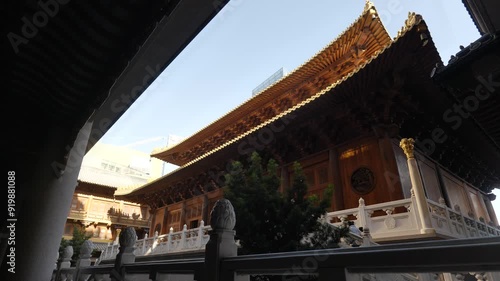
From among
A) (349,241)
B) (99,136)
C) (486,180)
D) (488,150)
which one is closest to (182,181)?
(99,136)

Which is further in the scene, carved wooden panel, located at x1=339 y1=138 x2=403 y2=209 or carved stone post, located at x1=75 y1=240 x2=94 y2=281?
carved wooden panel, located at x1=339 y1=138 x2=403 y2=209

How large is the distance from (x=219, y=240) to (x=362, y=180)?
6.86 metres

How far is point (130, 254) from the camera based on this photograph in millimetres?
3463

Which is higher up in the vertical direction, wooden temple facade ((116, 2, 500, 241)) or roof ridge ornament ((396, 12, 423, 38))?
roof ridge ornament ((396, 12, 423, 38))

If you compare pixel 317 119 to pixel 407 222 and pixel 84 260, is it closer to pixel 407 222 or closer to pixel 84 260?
pixel 407 222

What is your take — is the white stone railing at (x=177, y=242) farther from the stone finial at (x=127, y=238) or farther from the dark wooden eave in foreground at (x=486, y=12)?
the dark wooden eave in foreground at (x=486, y=12)

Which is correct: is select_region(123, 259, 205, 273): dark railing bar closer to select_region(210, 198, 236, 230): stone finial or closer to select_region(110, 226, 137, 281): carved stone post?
select_region(110, 226, 137, 281): carved stone post

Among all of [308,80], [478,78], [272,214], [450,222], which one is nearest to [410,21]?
[478,78]

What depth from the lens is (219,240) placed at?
227cm

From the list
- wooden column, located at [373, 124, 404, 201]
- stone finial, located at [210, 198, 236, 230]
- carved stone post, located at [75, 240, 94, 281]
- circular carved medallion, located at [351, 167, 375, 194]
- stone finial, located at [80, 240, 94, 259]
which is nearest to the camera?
stone finial, located at [210, 198, 236, 230]

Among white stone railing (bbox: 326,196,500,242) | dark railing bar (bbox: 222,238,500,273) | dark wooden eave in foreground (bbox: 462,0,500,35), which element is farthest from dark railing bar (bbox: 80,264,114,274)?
dark wooden eave in foreground (bbox: 462,0,500,35)

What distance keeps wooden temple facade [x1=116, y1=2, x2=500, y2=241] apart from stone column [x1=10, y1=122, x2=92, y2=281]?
5429 mm

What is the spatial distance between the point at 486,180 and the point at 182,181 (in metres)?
14.3

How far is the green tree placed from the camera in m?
4.11
